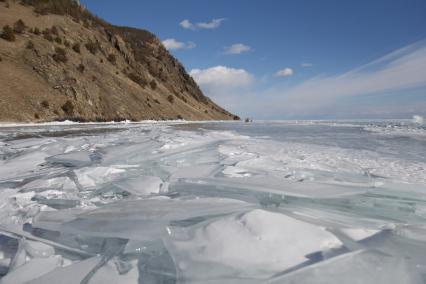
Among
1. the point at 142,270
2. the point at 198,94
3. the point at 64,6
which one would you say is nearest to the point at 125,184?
the point at 142,270

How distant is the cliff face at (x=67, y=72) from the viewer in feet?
50.5

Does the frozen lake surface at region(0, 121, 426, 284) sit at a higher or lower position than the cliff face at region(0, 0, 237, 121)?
lower

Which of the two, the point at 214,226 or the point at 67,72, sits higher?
the point at 67,72

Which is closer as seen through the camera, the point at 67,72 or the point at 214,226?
the point at 214,226

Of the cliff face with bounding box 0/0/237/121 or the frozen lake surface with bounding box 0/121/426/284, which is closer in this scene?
the frozen lake surface with bounding box 0/121/426/284

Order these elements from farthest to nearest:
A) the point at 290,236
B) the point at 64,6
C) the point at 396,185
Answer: the point at 64,6 < the point at 396,185 < the point at 290,236

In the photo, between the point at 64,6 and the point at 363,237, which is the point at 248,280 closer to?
the point at 363,237

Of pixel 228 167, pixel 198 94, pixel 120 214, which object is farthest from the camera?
pixel 198 94

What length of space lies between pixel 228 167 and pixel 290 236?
6.33 ft

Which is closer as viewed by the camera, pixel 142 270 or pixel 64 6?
pixel 142 270

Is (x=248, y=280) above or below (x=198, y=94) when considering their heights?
below

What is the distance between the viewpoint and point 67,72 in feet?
60.0

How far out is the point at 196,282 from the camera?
130 cm

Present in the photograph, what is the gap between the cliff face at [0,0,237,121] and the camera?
15406mm
